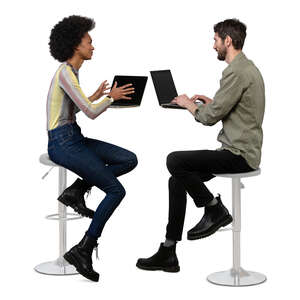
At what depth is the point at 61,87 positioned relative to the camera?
22.4 ft

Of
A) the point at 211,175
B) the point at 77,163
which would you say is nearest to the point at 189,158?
the point at 211,175

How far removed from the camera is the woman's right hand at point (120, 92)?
6.96 meters

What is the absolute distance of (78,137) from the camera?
6.95 m

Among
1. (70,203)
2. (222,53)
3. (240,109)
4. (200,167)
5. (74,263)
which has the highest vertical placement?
(222,53)

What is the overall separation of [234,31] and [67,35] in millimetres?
1235

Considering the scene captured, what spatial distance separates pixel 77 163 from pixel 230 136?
1.12 metres

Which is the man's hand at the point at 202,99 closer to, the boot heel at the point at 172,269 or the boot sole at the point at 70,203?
the boot sole at the point at 70,203

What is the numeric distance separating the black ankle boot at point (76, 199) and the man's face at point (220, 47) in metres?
1.42

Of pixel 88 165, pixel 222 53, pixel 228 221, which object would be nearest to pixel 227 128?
pixel 222 53

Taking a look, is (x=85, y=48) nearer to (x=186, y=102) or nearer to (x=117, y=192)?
(x=186, y=102)

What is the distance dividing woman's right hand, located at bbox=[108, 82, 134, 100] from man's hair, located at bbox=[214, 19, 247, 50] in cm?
79

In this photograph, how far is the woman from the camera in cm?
680

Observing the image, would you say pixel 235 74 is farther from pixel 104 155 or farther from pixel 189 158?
pixel 104 155

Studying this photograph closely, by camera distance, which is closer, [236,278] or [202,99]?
[236,278]
